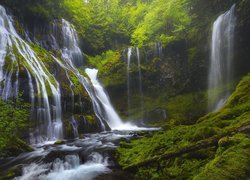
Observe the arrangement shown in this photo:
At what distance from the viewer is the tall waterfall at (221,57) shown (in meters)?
17.5

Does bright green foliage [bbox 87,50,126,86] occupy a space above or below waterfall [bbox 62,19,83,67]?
below

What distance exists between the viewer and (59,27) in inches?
1003

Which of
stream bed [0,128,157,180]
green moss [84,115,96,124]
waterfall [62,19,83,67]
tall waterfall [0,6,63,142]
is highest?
waterfall [62,19,83,67]

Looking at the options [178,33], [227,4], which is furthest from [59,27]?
[227,4]

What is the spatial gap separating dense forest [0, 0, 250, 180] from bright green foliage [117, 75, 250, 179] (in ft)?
0.09

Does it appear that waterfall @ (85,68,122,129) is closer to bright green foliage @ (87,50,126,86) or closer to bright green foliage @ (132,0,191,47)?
bright green foliage @ (87,50,126,86)

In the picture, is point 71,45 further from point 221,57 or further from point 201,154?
point 201,154

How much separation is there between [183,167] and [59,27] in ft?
74.0

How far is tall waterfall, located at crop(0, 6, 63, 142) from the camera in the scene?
551 inches

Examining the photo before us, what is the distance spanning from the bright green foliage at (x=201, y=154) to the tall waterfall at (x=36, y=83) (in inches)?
263

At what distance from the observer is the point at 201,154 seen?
6.05m

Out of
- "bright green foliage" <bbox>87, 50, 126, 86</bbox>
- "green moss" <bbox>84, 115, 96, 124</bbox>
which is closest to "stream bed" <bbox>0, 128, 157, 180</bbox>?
"green moss" <bbox>84, 115, 96, 124</bbox>

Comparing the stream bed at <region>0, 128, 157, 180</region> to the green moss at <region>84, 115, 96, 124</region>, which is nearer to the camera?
the stream bed at <region>0, 128, 157, 180</region>

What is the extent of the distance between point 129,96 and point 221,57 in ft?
27.3
